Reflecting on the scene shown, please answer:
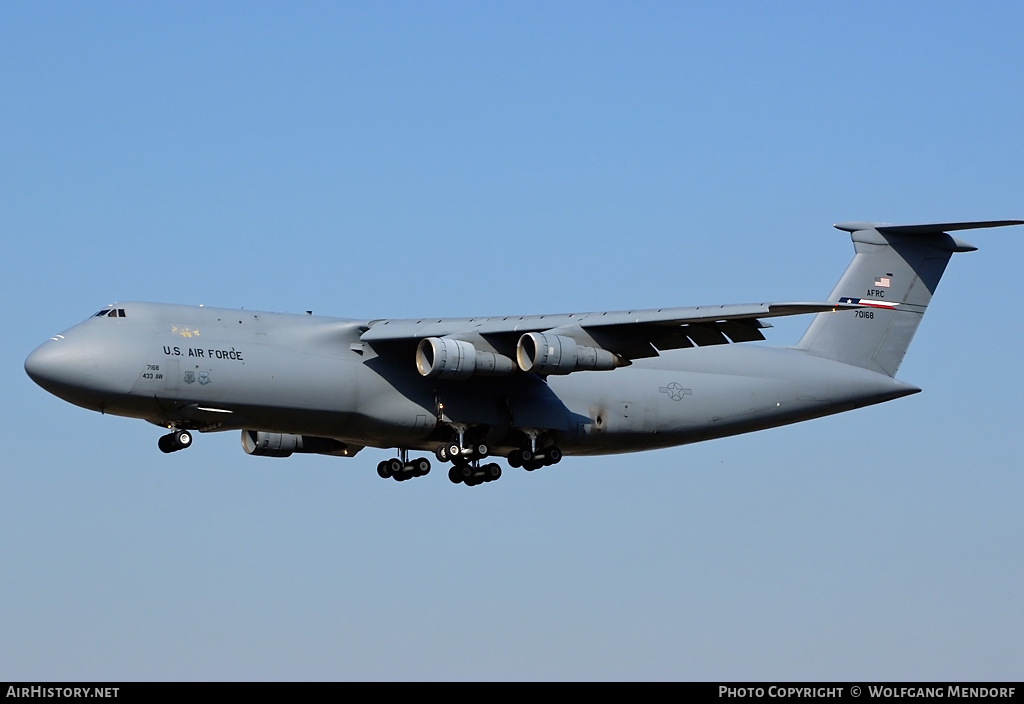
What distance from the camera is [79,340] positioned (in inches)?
873

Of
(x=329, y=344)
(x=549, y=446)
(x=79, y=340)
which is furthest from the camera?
(x=549, y=446)

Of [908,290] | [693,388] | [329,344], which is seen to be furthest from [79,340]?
[908,290]

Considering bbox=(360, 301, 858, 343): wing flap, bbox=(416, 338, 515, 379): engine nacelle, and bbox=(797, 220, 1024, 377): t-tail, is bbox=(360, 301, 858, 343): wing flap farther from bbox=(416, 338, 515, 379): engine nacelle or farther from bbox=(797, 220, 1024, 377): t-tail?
bbox=(797, 220, 1024, 377): t-tail

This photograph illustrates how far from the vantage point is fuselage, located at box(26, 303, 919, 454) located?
22.3 m

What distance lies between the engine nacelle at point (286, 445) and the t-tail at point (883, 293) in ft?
26.1

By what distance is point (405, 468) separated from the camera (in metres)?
25.6

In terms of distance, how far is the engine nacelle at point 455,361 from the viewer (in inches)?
904

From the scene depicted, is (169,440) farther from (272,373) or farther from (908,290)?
(908,290)

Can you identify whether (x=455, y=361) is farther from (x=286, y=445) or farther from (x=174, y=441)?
(x=286, y=445)

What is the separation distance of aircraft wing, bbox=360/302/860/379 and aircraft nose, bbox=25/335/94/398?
3.98m

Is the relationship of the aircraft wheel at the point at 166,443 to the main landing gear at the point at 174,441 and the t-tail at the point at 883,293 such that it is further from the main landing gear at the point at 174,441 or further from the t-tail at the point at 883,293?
the t-tail at the point at 883,293

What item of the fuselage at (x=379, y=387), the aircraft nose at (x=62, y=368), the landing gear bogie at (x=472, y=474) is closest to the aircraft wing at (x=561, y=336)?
the fuselage at (x=379, y=387)
